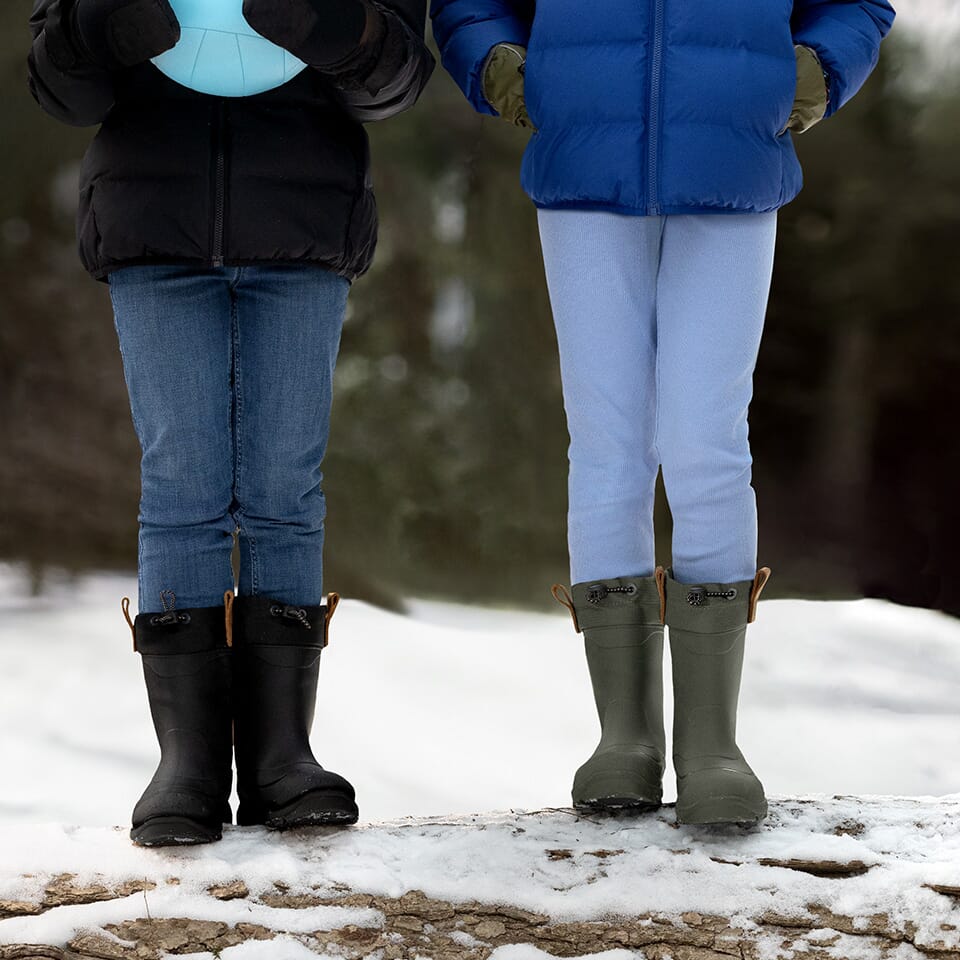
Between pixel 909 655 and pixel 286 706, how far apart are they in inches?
93.9

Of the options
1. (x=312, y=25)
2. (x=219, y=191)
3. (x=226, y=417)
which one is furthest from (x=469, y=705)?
(x=312, y=25)

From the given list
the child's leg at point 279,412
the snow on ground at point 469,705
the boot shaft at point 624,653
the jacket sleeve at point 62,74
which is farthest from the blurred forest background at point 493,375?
the jacket sleeve at point 62,74

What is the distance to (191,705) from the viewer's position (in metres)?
1.16


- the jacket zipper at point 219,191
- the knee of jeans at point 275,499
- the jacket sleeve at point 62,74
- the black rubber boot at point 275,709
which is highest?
the jacket sleeve at point 62,74

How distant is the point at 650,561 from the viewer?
124 centimetres

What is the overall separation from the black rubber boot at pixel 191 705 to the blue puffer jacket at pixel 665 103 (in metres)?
0.53

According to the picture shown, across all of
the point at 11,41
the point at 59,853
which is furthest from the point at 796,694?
the point at 11,41

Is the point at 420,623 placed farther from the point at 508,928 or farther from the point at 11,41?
the point at 508,928

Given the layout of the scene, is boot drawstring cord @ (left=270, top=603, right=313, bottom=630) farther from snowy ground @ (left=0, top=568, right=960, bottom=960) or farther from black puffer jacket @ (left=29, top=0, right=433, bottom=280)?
black puffer jacket @ (left=29, top=0, right=433, bottom=280)

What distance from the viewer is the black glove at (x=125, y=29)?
1.04 metres

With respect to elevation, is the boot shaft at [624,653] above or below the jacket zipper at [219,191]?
below

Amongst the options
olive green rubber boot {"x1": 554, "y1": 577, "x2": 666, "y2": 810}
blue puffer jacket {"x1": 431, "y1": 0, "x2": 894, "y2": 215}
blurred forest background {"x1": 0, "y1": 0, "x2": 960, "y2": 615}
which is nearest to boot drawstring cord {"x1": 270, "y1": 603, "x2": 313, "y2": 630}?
olive green rubber boot {"x1": 554, "y1": 577, "x2": 666, "y2": 810}

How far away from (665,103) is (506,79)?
17cm

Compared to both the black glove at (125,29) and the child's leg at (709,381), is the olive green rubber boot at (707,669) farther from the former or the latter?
the black glove at (125,29)
